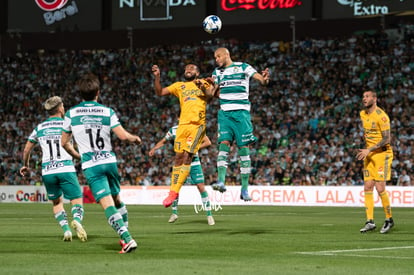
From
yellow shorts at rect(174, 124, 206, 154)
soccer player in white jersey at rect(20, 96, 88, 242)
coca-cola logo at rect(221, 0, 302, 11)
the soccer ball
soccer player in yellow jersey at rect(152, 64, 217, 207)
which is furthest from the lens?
coca-cola logo at rect(221, 0, 302, 11)

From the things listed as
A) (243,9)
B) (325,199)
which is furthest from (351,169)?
(243,9)

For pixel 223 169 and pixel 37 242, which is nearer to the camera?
pixel 37 242

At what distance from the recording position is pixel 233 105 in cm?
1694

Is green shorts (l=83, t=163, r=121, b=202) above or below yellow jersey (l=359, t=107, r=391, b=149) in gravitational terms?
below

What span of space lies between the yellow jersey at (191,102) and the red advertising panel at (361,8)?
1005 inches

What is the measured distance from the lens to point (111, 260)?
10.9 meters

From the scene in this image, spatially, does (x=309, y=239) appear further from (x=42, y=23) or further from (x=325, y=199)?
(x=42, y=23)

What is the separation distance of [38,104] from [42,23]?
183 inches

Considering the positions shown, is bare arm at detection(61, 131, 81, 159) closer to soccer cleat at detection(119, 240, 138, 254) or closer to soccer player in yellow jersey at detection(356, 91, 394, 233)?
soccer cleat at detection(119, 240, 138, 254)

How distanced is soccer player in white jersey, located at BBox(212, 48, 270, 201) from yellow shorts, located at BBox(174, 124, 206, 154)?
47cm

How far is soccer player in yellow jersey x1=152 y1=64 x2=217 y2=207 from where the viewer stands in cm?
1653

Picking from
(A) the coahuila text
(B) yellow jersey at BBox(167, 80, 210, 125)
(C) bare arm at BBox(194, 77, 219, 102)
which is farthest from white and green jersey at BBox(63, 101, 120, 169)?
(A) the coahuila text

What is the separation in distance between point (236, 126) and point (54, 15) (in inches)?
1265

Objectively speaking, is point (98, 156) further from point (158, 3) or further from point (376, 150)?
point (158, 3)
